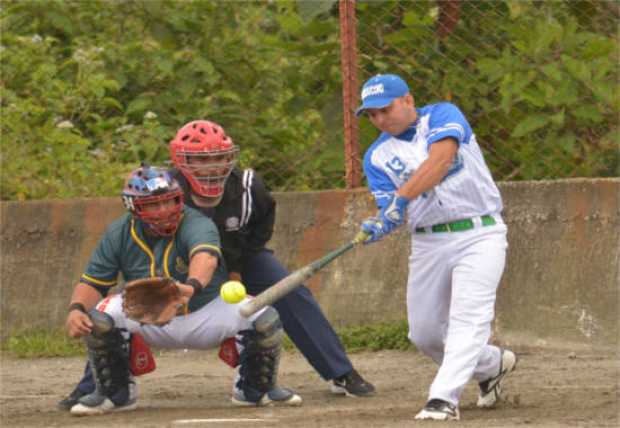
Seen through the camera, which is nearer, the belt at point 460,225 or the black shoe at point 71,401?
the belt at point 460,225

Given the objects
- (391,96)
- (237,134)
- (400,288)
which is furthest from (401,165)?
(237,134)

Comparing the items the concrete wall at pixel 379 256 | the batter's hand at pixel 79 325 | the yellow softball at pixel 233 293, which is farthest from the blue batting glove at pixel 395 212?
the concrete wall at pixel 379 256

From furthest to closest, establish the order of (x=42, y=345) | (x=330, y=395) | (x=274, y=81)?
1. (x=274, y=81)
2. (x=42, y=345)
3. (x=330, y=395)

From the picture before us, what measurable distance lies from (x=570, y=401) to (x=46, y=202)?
4.22 metres

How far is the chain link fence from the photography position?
31.8 feet

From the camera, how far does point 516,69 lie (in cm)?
980

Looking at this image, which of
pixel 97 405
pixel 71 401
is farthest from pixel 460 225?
pixel 71 401

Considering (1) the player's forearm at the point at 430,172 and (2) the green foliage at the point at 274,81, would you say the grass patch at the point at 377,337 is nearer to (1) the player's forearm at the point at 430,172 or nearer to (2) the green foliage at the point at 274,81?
(2) the green foliage at the point at 274,81

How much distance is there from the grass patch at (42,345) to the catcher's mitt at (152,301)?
2744 millimetres

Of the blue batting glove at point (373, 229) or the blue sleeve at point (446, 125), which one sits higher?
the blue sleeve at point (446, 125)

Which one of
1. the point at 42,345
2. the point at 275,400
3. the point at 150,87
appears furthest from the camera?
the point at 150,87

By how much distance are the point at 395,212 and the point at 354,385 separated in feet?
5.19

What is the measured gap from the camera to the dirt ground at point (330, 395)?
7031mm

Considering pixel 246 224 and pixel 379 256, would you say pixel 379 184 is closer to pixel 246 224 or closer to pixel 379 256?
pixel 246 224
